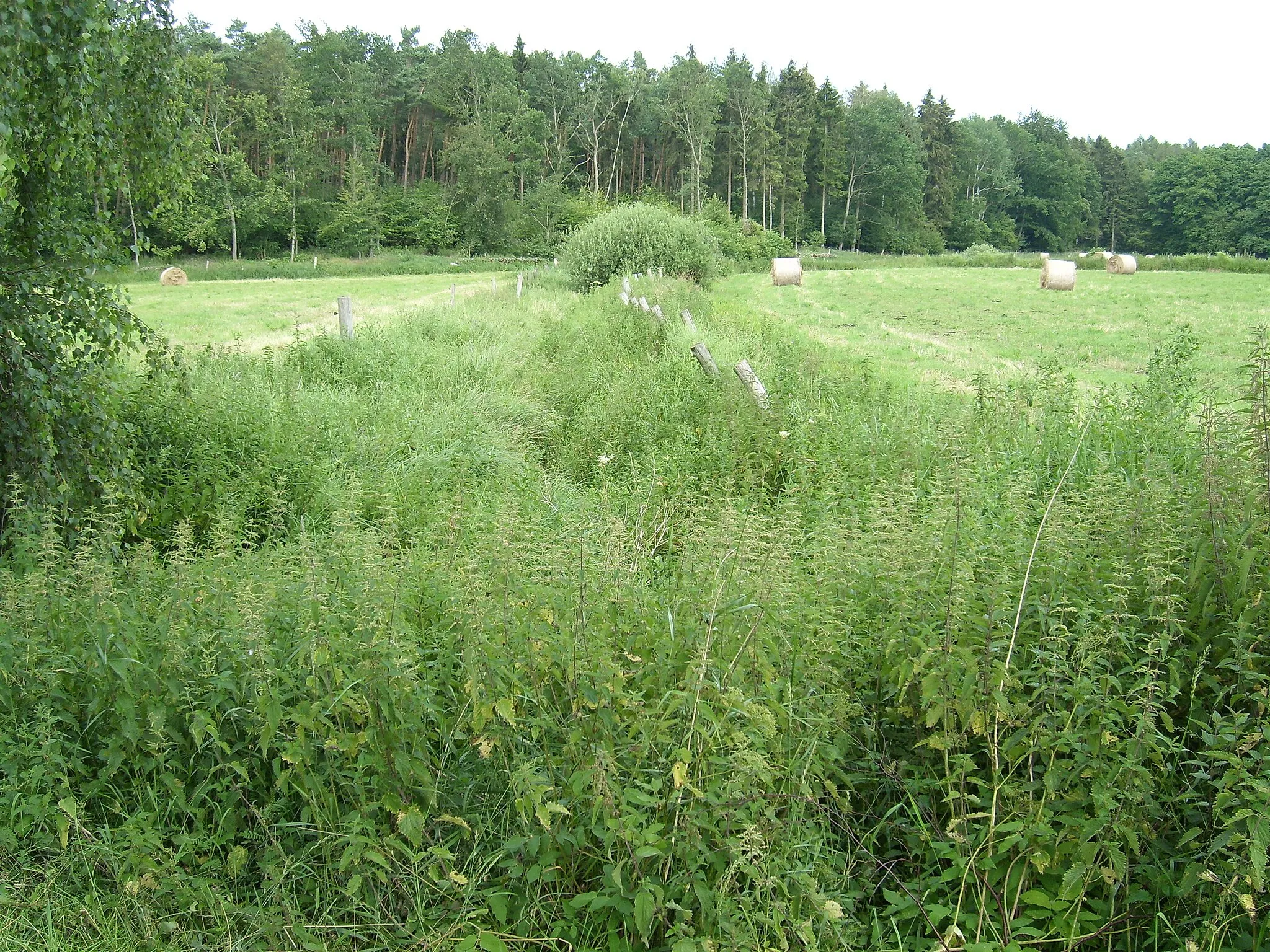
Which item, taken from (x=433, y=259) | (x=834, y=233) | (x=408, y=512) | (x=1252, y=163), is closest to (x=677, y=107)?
(x=834, y=233)

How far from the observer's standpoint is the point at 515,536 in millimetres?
4277

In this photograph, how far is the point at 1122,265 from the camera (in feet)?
122

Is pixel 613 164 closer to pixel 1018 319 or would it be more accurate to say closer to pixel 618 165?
pixel 618 165

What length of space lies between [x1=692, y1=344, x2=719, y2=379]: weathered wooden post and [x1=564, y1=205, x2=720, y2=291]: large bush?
653 inches

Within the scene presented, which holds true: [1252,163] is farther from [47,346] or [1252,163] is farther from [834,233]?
[47,346]

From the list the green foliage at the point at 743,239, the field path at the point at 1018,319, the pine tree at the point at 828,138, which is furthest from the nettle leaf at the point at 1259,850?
the pine tree at the point at 828,138

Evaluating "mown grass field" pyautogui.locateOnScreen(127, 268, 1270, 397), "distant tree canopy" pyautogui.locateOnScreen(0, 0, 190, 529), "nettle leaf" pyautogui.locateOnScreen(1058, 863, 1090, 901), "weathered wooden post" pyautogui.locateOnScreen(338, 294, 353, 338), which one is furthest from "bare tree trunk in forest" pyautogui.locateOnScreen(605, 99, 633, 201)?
"nettle leaf" pyautogui.locateOnScreen(1058, 863, 1090, 901)

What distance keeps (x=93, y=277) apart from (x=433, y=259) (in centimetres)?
5185

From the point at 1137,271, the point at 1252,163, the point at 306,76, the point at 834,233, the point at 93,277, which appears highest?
the point at 306,76

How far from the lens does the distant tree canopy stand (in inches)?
190

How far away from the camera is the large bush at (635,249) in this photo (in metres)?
27.8

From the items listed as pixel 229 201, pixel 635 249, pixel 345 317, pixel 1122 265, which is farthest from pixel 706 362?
pixel 229 201

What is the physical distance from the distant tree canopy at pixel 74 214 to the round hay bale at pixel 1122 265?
38.8 meters

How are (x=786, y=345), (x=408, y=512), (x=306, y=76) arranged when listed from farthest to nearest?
(x=306, y=76), (x=786, y=345), (x=408, y=512)
